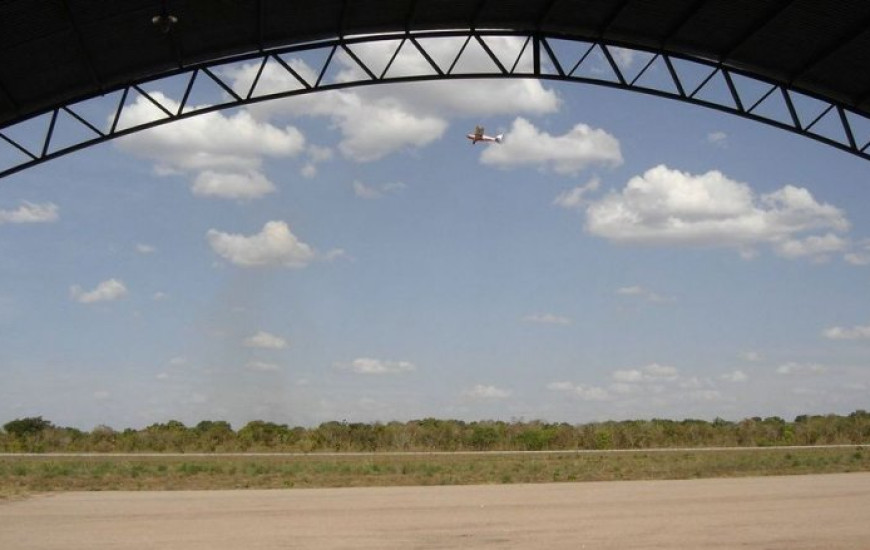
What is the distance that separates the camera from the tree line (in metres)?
47.5

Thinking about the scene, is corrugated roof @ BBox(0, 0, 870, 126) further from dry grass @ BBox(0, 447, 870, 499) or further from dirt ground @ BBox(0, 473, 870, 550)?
dry grass @ BBox(0, 447, 870, 499)

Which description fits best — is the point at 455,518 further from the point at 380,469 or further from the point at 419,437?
the point at 419,437

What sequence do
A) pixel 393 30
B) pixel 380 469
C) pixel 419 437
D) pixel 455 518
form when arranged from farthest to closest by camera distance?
pixel 419 437
pixel 380 469
pixel 393 30
pixel 455 518

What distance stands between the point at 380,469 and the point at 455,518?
13631 mm

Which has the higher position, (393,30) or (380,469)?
(393,30)

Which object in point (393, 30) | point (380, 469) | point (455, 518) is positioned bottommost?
point (455, 518)

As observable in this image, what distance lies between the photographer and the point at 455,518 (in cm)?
1833

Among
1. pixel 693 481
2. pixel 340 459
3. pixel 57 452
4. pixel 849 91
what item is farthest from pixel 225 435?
pixel 849 91

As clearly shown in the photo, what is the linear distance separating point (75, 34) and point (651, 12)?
13210 millimetres

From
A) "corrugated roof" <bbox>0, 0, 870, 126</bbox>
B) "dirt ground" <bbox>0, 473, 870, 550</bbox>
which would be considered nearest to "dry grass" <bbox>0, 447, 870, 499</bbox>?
"dirt ground" <bbox>0, 473, 870, 550</bbox>

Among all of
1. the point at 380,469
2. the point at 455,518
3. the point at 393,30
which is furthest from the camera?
the point at 380,469

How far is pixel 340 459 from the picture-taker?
3800cm

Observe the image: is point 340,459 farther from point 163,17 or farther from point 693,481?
point 163,17

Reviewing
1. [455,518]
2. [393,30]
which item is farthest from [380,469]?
[393,30]
